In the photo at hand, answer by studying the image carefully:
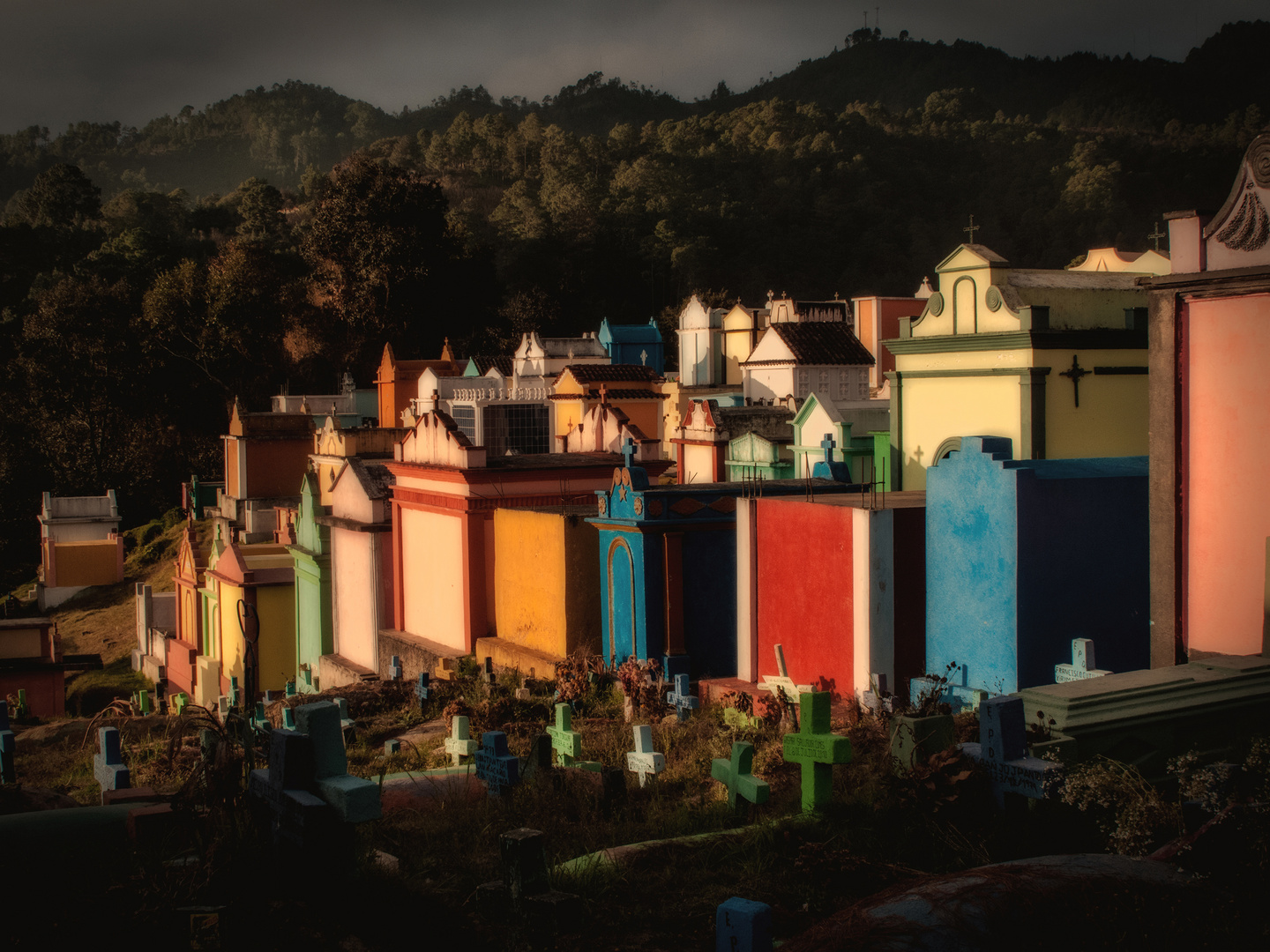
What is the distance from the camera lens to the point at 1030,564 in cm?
992

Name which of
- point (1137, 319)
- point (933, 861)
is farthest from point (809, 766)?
point (1137, 319)

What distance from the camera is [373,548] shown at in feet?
61.1

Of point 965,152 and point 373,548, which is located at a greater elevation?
point 965,152

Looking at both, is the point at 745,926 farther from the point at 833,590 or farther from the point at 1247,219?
the point at 1247,219

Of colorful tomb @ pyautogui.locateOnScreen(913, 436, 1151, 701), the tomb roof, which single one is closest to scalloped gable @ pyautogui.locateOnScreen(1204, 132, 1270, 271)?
colorful tomb @ pyautogui.locateOnScreen(913, 436, 1151, 701)

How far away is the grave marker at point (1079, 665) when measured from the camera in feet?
30.9

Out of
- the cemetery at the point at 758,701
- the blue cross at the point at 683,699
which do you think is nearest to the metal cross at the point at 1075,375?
the cemetery at the point at 758,701

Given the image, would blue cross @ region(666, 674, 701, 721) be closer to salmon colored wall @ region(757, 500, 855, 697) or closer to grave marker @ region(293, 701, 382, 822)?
salmon colored wall @ region(757, 500, 855, 697)

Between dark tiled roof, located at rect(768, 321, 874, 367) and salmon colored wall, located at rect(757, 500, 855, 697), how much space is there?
21317 mm

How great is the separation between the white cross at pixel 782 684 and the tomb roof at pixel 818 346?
71.4 ft

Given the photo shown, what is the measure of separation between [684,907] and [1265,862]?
9.21 ft

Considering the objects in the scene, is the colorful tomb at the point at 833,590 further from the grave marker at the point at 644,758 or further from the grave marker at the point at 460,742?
the grave marker at the point at 460,742

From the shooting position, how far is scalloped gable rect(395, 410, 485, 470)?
52.3 feet

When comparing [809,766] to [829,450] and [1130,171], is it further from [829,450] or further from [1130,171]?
[1130,171]
